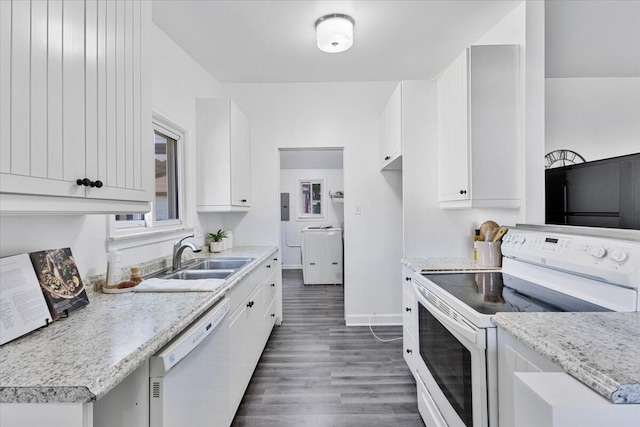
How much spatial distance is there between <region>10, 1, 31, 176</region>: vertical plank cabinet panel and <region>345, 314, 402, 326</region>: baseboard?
289 centimetres

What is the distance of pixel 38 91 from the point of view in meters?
0.79

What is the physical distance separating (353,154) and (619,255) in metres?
2.33

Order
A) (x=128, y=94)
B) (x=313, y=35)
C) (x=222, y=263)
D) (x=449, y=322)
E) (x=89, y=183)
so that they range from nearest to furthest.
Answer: (x=89, y=183), (x=128, y=94), (x=449, y=322), (x=313, y=35), (x=222, y=263)

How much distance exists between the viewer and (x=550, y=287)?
1.38 meters

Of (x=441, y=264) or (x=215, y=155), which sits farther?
(x=215, y=155)

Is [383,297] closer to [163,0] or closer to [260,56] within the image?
[260,56]

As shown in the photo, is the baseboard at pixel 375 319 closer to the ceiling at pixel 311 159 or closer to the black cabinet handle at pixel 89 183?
the black cabinet handle at pixel 89 183

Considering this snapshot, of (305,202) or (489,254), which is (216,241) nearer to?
(489,254)

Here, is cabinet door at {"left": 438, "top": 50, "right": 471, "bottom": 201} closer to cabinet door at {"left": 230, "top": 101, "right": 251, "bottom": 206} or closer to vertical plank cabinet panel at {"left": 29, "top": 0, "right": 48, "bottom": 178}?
cabinet door at {"left": 230, "top": 101, "right": 251, "bottom": 206}

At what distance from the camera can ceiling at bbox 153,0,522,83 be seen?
193cm

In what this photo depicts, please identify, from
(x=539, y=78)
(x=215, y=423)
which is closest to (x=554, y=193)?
(x=539, y=78)

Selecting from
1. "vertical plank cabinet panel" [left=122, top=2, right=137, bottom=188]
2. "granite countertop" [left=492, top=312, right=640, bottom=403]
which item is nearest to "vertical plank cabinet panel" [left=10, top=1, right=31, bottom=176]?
"vertical plank cabinet panel" [left=122, top=2, right=137, bottom=188]

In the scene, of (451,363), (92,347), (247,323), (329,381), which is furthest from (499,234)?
(92,347)

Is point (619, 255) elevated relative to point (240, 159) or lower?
lower
